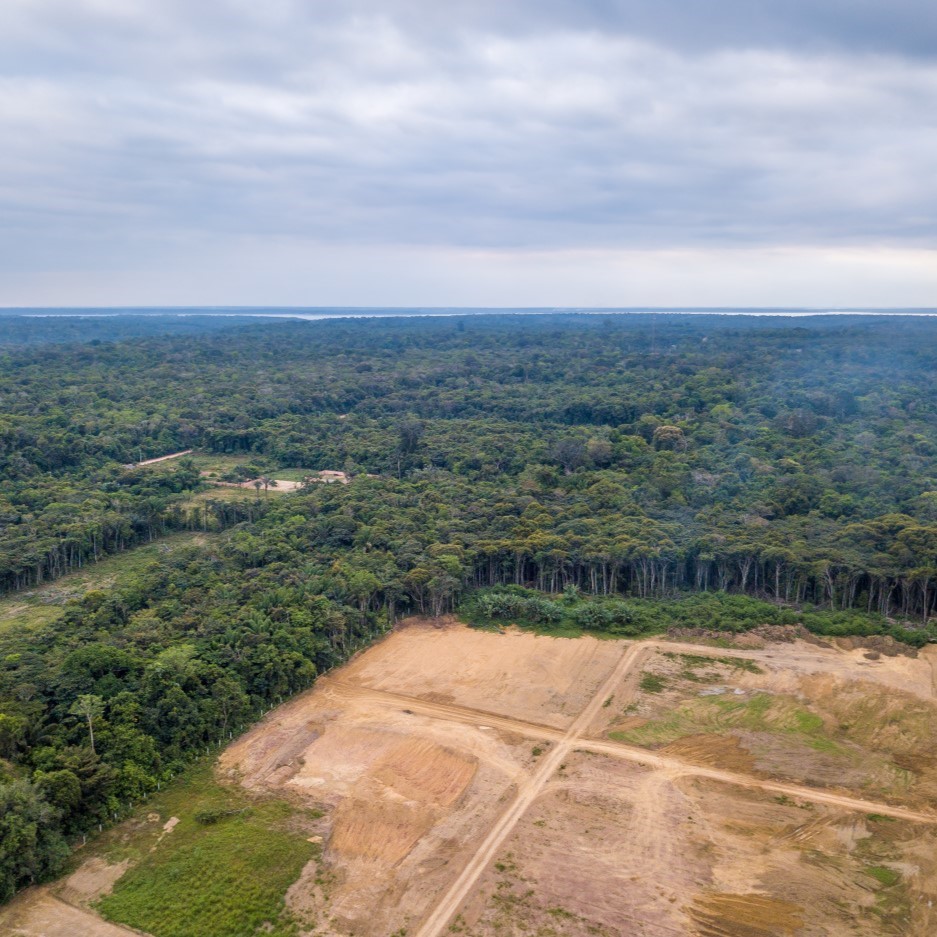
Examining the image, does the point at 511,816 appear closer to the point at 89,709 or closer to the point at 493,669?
the point at 493,669

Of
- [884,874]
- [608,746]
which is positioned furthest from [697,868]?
[608,746]

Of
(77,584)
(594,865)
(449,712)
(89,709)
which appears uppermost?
(89,709)

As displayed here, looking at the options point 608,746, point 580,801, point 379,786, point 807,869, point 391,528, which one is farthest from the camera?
point 391,528

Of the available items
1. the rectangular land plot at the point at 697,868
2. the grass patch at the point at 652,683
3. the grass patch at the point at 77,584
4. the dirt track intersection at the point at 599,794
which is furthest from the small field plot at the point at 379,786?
the grass patch at the point at 77,584

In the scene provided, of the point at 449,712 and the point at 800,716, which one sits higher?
the point at 800,716

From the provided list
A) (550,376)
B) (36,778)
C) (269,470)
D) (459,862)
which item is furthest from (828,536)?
(550,376)

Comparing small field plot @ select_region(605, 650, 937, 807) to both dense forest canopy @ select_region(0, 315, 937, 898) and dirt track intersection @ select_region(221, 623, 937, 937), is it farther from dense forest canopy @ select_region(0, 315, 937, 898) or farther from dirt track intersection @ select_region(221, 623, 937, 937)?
dense forest canopy @ select_region(0, 315, 937, 898)

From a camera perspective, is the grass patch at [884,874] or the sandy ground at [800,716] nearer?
the grass patch at [884,874]

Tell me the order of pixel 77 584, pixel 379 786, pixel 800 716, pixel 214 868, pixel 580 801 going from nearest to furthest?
pixel 214 868
pixel 580 801
pixel 379 786
pixel 800 716
pixel 77 584

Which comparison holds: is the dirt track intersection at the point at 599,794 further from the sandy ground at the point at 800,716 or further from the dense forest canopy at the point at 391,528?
the dense forest canopy at the point at 391,528
